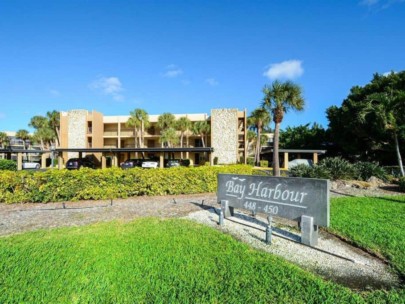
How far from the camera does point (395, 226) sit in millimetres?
5781

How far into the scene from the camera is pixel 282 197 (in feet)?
17.6

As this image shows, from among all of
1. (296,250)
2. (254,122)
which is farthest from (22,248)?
(254,122)

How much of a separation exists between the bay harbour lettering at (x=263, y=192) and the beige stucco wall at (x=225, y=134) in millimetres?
26016

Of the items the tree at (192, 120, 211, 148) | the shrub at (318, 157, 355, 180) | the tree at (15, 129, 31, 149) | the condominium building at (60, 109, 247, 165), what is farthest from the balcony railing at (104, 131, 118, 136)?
the shrub at (318, 157, 355, 180)

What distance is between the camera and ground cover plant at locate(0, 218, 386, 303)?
A: 295cm

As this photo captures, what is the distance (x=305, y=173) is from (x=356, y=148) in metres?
18.0

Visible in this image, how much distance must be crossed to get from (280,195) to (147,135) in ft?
120

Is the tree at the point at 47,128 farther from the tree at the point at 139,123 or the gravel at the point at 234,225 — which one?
the gravel at the point at 234,225

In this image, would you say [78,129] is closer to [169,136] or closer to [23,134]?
[169,136]

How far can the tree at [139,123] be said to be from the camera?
37506mm

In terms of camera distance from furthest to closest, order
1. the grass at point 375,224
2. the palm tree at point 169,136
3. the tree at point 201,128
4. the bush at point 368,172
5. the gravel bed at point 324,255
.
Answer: the palm tree at point 169,136
the tree at point 201,128
the bush at point 368,172
the grass at point 375,224
the gravel bed at point 324,255

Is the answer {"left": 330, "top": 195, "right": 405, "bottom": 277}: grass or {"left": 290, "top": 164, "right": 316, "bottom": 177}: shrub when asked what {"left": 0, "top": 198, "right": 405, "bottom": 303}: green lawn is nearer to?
{"left": 330, "top": 195, "right": 405, "bottom": 277}: grass

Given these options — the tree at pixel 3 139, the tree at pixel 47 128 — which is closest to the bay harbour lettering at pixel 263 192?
the tree at pixel 47 128

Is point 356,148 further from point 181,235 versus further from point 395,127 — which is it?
point 181,235
